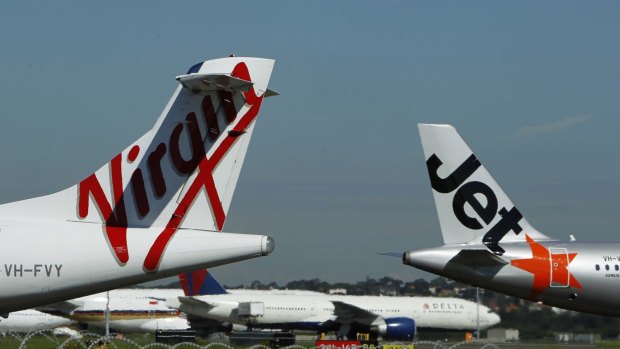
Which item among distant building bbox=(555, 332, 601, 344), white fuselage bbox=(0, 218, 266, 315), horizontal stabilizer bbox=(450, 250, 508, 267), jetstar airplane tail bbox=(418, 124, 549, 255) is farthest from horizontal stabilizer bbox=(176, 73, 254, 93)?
distant building bbox=(555, 332, 601, 344)

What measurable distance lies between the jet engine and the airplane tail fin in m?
10.2

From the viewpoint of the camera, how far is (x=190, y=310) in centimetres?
5994

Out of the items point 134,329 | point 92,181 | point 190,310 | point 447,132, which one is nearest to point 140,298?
point 134,329

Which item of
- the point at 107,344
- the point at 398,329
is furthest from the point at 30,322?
the point at 107,344

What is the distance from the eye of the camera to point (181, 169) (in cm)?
1758

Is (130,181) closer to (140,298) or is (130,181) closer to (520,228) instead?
(520,228)

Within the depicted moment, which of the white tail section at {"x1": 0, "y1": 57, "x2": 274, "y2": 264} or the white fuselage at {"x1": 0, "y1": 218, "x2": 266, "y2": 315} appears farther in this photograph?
the white tail section at {"x1": 0, "y1": 57, "x2": 274, "y2": 264}

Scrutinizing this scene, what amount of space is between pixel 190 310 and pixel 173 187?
4334 cm

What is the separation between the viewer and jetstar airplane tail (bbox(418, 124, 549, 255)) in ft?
83.0

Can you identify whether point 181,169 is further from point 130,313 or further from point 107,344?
point 130,313

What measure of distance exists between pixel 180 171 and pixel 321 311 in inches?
1704

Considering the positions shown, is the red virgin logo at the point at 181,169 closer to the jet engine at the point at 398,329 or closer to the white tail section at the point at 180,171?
the white tail section at the point at 180,171

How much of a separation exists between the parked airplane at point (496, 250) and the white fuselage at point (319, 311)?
112 ft

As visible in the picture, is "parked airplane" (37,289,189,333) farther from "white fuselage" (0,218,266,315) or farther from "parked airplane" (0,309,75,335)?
"white fuselage" (0,218,266,315)
